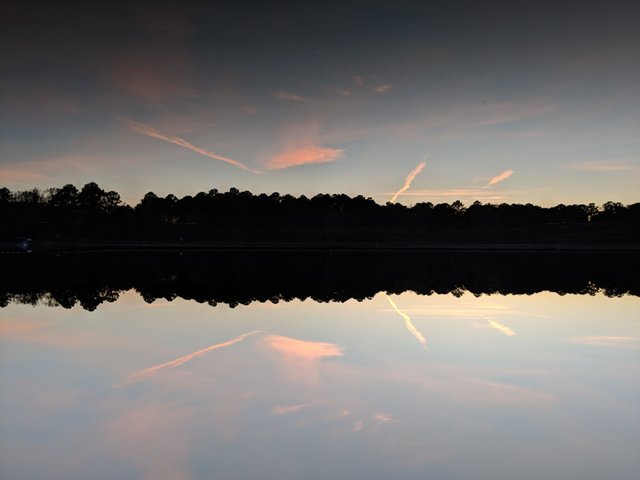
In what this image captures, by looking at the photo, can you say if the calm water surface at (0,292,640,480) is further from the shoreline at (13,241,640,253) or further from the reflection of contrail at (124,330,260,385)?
the shoreline at (13,241,640,253)

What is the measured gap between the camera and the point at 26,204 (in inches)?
7205

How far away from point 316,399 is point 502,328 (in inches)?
440

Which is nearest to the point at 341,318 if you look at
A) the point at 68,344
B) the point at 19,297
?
the point at 68,344

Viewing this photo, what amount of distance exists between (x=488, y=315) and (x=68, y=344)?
642 inches

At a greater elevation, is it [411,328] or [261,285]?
[261,285]

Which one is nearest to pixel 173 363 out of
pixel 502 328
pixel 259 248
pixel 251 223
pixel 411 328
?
pixel 411 328

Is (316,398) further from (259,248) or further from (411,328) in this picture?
(259,248)

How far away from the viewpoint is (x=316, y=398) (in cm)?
1142

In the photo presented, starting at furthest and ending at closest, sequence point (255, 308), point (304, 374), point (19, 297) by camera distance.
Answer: point (19, 297) < point (255, 308) < point (304, 374)

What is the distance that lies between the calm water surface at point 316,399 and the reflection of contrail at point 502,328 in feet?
0.27

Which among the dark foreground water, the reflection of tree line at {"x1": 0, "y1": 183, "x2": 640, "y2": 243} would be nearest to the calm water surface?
the dark foreground water

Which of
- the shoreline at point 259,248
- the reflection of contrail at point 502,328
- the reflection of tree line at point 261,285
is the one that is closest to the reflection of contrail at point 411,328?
the reflection of contrail at point 502,328

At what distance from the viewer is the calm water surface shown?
27.7 ft

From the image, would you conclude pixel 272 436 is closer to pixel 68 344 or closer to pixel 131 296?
pixel 68 344
